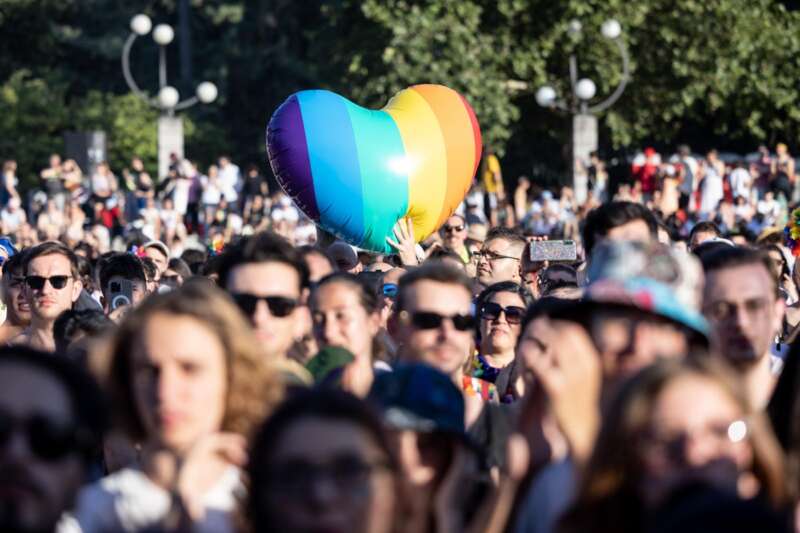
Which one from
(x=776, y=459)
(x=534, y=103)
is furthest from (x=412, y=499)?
(x=534, y=103)

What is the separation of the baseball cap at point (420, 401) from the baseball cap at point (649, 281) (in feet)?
1.56

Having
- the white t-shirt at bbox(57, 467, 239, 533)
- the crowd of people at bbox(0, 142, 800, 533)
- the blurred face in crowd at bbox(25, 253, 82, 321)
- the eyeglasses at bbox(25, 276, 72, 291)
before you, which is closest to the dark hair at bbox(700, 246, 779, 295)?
the crowd of people at bbox(0, 142, 800, 533)

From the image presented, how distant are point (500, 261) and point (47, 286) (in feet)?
9.34

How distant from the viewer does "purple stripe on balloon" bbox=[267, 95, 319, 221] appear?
38.0 ft

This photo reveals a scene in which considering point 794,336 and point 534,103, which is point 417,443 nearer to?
point 794,336

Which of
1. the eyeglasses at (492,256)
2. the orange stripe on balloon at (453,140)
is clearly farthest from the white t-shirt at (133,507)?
the orange stripe on balloon at (453,140)

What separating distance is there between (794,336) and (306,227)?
18.8m

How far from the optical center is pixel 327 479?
13.9 ft

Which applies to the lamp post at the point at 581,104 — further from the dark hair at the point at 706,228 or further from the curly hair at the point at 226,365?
the curly hair at the point at 226,365

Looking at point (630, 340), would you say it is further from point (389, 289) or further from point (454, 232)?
point (454, 232)

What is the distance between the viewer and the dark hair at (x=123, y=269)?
1126 cm

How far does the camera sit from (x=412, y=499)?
4910 millimetres

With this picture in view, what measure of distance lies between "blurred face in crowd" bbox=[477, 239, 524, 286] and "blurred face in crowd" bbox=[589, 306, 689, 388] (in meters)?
6.13

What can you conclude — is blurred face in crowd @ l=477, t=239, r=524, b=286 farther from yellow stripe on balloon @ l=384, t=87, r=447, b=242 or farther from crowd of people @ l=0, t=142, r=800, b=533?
crowd of people @ l=0, t=142, r=800, b=533
